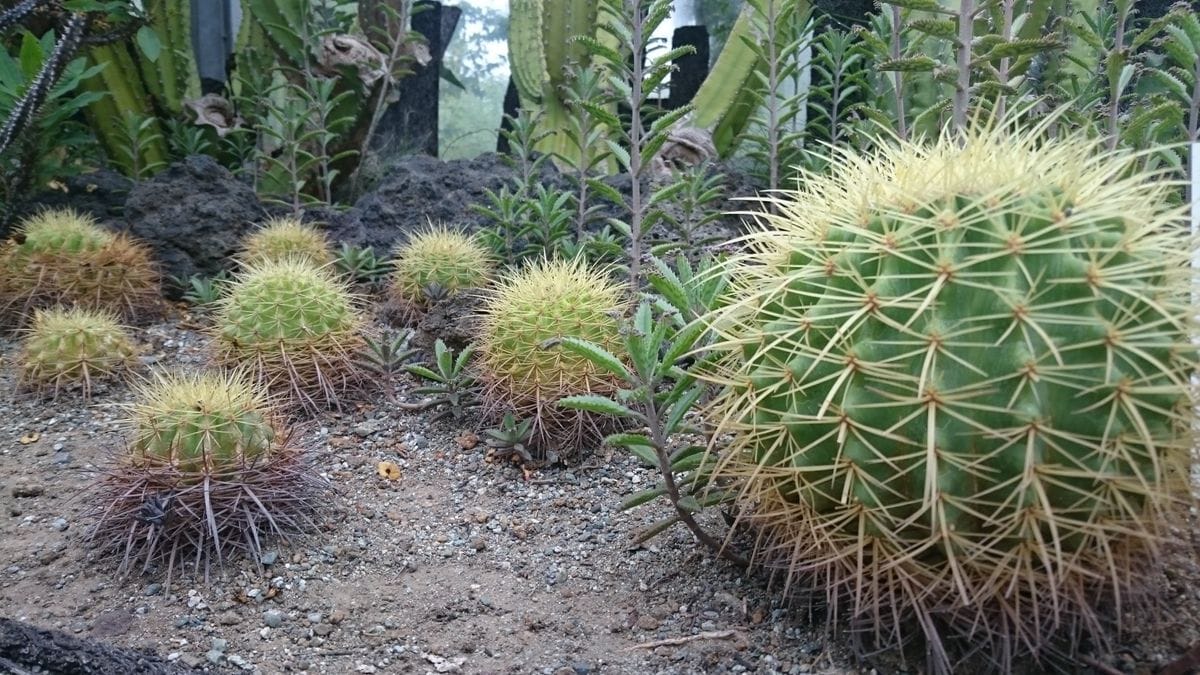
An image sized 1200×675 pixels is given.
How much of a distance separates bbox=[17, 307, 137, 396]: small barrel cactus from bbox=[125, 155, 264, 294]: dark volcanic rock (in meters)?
1.19

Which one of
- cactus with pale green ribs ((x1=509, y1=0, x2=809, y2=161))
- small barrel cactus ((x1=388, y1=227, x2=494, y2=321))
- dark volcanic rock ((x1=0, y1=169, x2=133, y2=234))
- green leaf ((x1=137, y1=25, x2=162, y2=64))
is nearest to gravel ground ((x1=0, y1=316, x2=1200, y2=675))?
small barrel cactus ((x1=388, y1=227, x2=494, y2=321))

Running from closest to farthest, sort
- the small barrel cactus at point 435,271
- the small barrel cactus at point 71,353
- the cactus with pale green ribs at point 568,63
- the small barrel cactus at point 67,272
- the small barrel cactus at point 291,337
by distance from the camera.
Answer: the small barrel cactus at point 291,337
the small barrel cactus at point 71,353
the small barrel cactus at point 435,271
the small barrel cactus at point 67,272
the cactus with pale green ribs at point 568,63

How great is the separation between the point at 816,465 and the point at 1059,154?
2.43 ft

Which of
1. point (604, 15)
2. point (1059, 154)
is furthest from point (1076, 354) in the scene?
point (604, 15)

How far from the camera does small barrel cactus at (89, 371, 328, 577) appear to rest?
2.45m

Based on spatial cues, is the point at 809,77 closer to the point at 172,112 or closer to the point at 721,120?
the point at 721,120

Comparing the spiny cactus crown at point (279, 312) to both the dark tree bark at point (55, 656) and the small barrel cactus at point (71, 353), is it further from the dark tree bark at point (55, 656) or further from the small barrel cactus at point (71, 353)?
the dark tree bark at point (55, 656)

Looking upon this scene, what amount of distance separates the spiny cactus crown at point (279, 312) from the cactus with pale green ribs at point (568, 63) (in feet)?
9.43

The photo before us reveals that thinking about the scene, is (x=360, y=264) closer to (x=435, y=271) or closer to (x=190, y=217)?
(x=435, y=271)

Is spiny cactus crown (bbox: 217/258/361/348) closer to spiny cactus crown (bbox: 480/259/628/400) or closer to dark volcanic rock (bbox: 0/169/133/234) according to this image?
spiny cactus crown (bbox: 480/259/628/400)

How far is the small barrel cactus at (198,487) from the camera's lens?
2.45 metres

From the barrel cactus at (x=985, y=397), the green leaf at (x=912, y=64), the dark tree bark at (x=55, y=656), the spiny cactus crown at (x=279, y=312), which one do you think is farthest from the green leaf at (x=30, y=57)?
the barrel cactus at (x=985, y=397)

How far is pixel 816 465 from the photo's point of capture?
5.52 ft

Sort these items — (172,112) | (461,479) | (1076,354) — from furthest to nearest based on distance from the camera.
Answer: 1. (172,112)
2. (461,479)
3. (1076,354)
